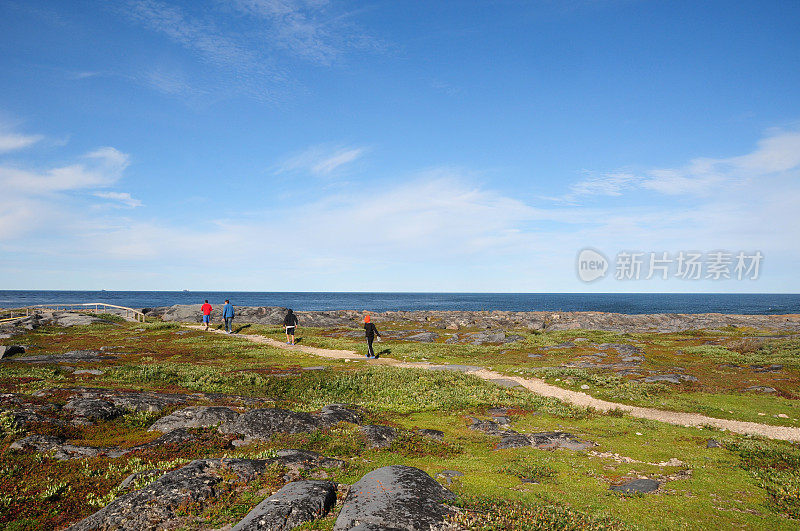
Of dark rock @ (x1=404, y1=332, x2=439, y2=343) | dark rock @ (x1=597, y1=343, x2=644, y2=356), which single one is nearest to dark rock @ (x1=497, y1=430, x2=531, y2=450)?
dark rock @ (x1=597, y1=343, x2=644, y2=356)

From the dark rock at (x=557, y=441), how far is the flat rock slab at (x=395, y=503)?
794cm

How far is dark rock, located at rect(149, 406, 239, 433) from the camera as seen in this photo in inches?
625

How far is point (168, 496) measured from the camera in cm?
938

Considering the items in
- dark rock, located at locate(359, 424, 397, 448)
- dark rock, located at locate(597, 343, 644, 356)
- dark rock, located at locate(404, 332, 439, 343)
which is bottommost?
dark rock, located at locate(404, 332, 439, 343)

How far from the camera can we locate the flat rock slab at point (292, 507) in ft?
27.0

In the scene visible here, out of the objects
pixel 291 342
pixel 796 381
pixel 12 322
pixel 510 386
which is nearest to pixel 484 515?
pixel 510 386

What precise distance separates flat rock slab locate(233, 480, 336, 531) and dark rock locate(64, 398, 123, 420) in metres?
11.0

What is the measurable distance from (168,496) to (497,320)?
72410mm

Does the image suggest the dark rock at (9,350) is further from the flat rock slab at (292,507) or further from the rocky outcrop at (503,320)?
the rocky outcrop at (503,320)

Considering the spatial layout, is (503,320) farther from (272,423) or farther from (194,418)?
(194,418)

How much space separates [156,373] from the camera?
2634 centimetres

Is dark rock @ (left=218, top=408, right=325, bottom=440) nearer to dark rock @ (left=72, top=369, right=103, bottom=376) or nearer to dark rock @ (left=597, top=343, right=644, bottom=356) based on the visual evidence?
dark rock @ (left=72, top=369, right=103, bottom=376)

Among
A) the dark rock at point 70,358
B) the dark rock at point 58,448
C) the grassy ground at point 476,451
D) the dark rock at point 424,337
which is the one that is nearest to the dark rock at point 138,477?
the grassy ground at point 476,451

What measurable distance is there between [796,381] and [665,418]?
589 inches
